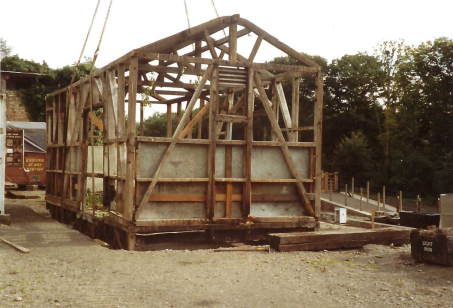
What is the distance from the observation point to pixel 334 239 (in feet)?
34.9

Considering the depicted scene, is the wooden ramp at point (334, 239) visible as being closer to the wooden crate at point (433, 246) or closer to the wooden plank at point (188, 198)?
the wooden plank at point (188, 198)

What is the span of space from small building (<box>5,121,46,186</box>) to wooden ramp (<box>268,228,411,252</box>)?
622 inches

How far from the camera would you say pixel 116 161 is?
1195 cm

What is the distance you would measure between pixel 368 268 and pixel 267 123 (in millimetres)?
35236

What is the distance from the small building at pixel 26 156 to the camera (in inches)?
898

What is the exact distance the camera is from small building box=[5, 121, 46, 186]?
22812 mm

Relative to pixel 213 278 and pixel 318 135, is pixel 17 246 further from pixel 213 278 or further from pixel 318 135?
pixel 318 135

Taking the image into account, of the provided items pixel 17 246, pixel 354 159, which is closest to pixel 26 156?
pixel 17 246

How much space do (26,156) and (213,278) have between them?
19.3m

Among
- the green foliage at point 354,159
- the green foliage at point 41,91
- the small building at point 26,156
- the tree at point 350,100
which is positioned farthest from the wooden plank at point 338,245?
the green foliage at point 41,91

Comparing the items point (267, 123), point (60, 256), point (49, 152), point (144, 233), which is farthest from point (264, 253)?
point (267, 123)

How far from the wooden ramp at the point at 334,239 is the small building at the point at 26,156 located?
622 inches

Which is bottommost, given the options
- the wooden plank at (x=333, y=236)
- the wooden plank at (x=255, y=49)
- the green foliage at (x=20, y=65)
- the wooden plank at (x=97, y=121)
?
the wooden plank at (x=333, y=236)

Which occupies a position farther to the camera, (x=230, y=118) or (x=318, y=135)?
(x=318, y=135)
